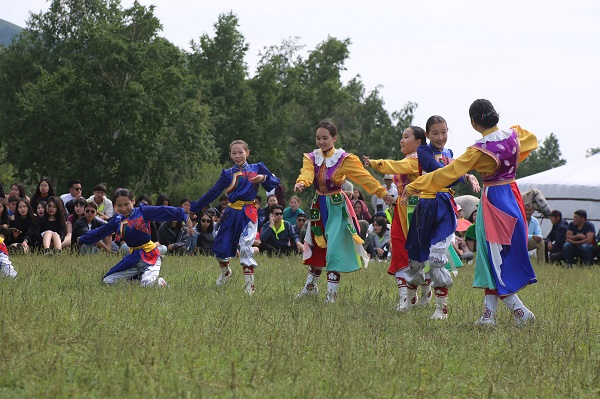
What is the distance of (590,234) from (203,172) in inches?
1439

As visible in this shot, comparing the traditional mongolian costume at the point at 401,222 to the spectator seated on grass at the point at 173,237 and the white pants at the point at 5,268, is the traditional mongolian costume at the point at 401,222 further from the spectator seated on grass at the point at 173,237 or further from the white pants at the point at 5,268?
the spectator seated on grass at the point at 173,237

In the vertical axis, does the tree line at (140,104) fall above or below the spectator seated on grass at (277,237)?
above

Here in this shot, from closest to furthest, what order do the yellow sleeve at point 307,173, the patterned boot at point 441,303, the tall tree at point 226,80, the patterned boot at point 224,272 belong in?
the patterned boot at point 441,303 → the yellow sleeve at point 307,173 → the patterned boot at point 224,272 → the tall tree at point 226,80

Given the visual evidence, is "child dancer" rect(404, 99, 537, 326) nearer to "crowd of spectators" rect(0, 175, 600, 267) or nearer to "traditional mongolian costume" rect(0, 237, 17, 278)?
"traditional mongolian costume" rect(0, 237, 17, 278)

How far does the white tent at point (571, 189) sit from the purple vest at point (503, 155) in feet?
59.4

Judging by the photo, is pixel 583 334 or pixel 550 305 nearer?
pixel 583 334

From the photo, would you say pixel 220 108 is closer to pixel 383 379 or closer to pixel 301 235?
pixel 301 235

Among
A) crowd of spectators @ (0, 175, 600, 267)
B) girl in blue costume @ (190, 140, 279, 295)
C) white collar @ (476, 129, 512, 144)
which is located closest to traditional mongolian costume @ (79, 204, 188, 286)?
girl in blue costume @ (190, 140, 279, 295)

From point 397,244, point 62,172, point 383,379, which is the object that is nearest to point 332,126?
point 397,244

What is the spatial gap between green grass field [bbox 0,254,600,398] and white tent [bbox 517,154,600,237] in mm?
16790

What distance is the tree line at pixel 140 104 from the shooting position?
4278cm

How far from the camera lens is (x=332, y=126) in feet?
32.3

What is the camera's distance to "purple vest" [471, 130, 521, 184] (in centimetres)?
779

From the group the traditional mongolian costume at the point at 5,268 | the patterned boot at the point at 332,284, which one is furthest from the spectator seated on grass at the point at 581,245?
the traditional mongolian costume at the point at 5,268
